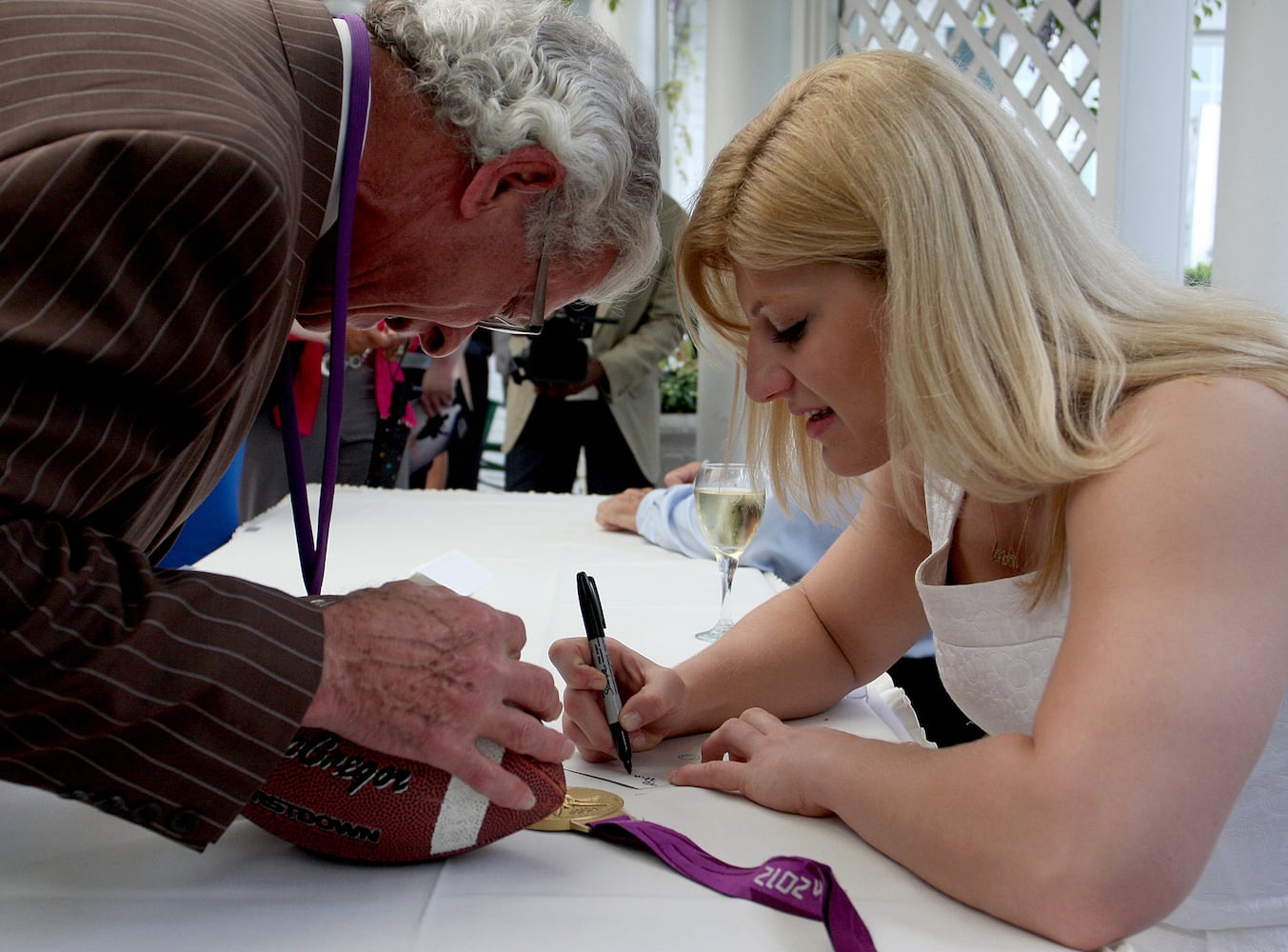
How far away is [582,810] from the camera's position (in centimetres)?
106

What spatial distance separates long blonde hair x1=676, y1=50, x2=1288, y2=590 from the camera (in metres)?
1.09

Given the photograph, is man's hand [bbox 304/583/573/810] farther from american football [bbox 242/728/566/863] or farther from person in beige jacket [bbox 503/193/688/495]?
person in beige jacket [bbox 503/193/688/495]

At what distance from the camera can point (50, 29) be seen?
1.00 m

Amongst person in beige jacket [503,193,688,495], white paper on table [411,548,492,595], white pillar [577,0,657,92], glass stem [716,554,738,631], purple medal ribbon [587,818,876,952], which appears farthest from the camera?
white pillar [577,0,657,92]

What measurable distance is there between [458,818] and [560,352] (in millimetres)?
3418

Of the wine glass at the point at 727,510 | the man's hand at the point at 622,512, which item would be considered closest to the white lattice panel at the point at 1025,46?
the man's hand at the point at 622,512

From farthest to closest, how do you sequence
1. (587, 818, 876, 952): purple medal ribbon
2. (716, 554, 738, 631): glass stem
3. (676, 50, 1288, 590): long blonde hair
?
(716, 554, 738, 631): glass stem
(676, 50, 1288, 590): long blonde hair
(587, 818, 876, 952): purple medal ribbon

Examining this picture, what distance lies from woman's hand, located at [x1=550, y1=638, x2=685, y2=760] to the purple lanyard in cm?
38

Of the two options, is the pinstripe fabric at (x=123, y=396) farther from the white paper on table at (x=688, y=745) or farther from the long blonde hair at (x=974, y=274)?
the long blonde hair at (x=974, y=274)

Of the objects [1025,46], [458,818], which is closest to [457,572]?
[458,818]

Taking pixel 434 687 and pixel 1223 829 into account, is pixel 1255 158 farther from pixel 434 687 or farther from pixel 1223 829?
pixel 434 687

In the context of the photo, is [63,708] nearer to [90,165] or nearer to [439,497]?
[90,165]

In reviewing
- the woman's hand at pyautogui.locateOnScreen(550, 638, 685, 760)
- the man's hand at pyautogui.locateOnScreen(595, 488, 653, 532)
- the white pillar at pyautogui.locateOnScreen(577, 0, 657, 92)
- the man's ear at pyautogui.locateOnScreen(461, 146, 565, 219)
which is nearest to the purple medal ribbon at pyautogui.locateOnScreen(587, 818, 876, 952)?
the woman's hand at pyautogui.locateOnScreen(550, 638, 685, 760)

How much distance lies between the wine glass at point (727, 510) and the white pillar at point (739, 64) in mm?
3055
